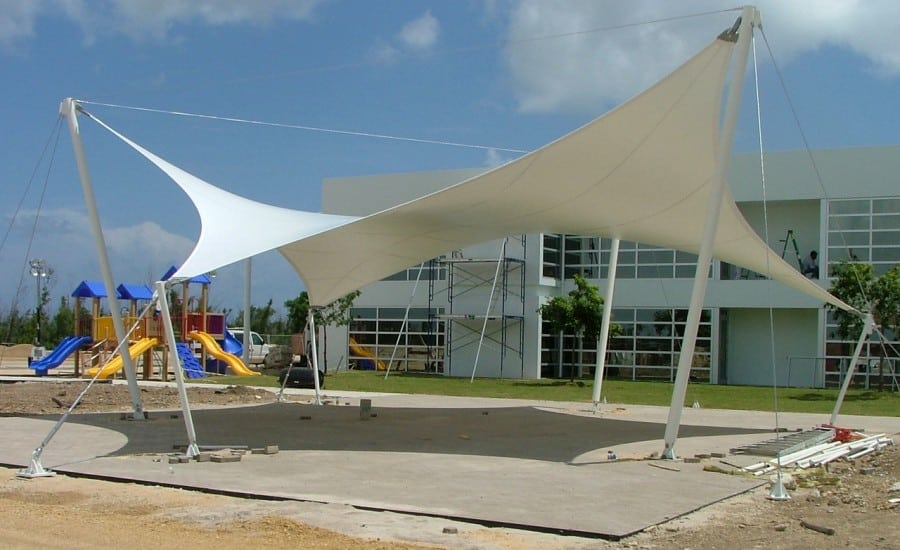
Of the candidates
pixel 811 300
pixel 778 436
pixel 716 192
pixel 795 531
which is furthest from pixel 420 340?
pixel 795 531

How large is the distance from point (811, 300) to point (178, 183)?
22.7 metres

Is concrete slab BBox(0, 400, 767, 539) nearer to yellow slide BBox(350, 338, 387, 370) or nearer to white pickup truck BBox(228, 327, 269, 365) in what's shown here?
yellow slide BBox(350, 338, 387, 370)

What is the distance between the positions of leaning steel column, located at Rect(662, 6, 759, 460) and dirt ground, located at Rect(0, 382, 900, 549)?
1833 mm

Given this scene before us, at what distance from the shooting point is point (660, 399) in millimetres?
23922

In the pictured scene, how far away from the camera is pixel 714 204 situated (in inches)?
434

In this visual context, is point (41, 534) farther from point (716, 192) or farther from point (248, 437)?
point (716, 192)

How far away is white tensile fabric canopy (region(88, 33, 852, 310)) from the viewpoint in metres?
11.2

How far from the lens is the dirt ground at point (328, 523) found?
6.75 meters

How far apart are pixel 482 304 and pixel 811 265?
11.4m

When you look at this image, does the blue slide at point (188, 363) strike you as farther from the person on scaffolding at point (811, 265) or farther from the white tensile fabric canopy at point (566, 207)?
the person on scaffolding at point (811, 265)

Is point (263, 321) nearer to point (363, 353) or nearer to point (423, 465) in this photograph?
point (363, 353)

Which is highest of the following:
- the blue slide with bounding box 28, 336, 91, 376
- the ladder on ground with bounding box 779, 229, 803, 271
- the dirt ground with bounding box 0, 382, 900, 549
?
the ladder on ground with bounding box 779, 229, 803, 271

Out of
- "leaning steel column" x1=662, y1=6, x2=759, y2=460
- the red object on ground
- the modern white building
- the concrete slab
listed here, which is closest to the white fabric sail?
the concrete slab

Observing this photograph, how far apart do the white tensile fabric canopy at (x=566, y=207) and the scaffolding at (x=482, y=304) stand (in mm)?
16760
